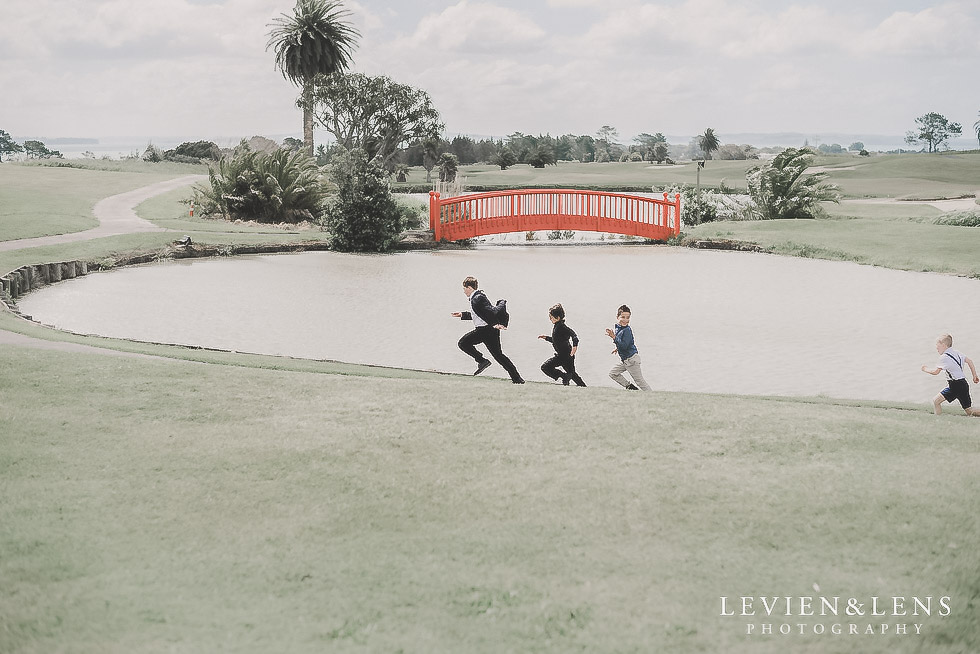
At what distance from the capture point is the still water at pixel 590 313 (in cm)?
1210

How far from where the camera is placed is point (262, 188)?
32.5 metres

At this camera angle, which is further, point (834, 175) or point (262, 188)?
point (834, 175)

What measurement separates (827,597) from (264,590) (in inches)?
111

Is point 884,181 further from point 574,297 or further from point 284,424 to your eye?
point 284,424

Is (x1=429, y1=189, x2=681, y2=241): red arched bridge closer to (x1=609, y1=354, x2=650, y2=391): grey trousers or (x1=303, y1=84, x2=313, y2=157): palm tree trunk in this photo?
(x1=609, y1=354, x2=650, y2=391): grey trousers

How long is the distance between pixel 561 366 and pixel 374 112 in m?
52.0

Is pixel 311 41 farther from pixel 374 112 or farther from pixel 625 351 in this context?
pixel 625 351

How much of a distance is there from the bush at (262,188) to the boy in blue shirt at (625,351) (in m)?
23.9

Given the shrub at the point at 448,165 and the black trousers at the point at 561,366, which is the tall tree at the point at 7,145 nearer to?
the shrub at the point at 448,165

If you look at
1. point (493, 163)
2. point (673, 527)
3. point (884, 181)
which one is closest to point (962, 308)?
point (673, 527)

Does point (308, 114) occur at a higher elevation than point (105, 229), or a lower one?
higher

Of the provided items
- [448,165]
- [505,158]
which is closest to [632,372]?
[448,165]

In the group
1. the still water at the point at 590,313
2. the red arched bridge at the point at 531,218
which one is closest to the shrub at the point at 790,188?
the red arched bridge at the point at 531,218

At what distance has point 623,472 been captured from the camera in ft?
20.3
